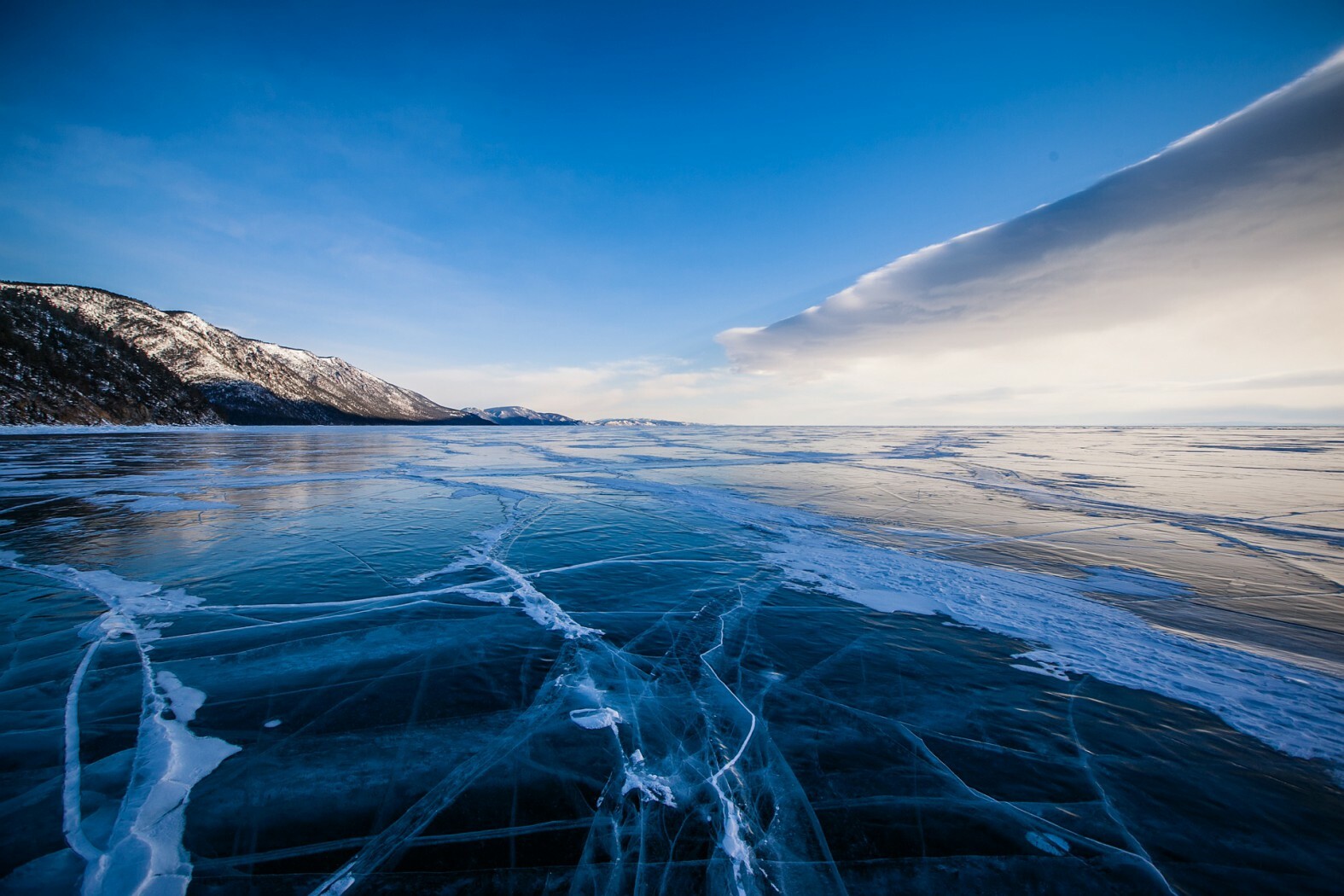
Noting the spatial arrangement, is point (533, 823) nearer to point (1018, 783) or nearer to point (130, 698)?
point (1018, 783)

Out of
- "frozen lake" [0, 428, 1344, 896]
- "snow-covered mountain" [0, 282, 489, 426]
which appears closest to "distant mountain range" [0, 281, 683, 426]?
"snow-covered mountain" [0, 282, 489, 426]

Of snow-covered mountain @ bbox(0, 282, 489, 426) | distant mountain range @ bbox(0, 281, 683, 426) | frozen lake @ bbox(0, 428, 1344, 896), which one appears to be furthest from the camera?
snow-covered mountain @ bbox(0, 282, 489, 426)

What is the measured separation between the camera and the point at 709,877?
2.35 m

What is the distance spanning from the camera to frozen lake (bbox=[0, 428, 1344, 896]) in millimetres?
2410

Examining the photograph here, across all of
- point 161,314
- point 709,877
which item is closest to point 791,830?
point 709,877

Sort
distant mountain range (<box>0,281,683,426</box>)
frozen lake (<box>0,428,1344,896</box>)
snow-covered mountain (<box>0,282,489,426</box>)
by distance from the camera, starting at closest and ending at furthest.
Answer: frozen lake (<box>0,428,1344,896</box>) < distant mountain range (<box>0,281,683,426</box>) < snow-covered mountain (<box>0,282,489,426</box>)

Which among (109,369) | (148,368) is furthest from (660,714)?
(148,368)

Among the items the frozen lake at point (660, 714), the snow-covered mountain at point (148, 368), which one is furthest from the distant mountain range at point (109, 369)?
the frozen lake at point (660, 714)

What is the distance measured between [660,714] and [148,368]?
108377mm

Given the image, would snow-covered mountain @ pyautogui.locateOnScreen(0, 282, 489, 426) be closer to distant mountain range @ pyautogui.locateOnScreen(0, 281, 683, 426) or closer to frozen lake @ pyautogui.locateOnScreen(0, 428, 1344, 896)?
distant mountain range @ pyautogui.locateOnScreen(0, 281, 683, 426)

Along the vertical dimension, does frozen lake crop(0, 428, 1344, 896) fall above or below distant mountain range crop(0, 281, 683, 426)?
below

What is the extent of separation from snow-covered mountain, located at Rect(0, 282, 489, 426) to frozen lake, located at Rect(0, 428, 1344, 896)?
7530 centimetres

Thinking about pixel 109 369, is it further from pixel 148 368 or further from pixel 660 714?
pixel 660 714

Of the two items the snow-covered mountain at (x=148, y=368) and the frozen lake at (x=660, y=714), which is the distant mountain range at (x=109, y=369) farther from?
the frozen lake at (x=660, y=714)
